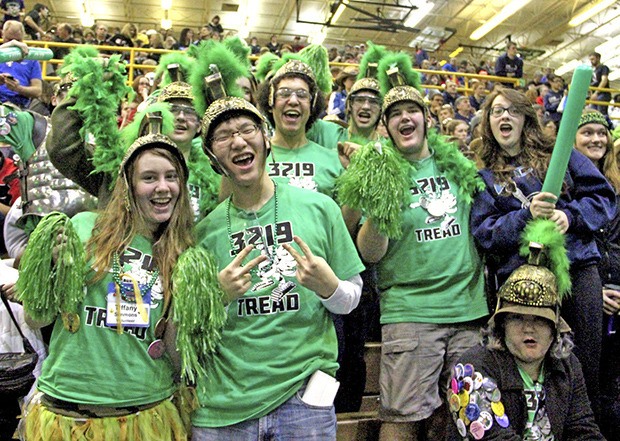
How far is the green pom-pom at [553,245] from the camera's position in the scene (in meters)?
2.57

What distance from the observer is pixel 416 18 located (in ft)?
56.1

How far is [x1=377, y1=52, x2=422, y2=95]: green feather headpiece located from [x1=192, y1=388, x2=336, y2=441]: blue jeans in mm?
1817

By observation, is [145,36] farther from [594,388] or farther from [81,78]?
[594,388]

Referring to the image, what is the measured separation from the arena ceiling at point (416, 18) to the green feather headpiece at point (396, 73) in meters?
13.9

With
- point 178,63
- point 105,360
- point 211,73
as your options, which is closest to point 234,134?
point 211,73

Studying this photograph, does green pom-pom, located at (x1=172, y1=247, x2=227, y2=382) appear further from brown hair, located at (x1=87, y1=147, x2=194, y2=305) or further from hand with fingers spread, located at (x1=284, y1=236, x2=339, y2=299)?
hand with fingers spread, located at (x1=284, y1=236, x2=339, y2=299)

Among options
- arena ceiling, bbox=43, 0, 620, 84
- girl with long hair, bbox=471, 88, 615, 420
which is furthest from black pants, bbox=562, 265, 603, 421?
arena ceiling, bbox=43, 0, 620, 84

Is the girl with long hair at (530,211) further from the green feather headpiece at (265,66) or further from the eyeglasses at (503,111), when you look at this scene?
the green feather headpiece at (265,66)

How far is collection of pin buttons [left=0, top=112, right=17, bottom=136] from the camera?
3099 mm

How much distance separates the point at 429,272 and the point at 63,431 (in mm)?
1586

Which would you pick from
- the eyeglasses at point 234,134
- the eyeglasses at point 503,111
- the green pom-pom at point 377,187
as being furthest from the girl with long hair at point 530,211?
the eyeglasses at point 234,134

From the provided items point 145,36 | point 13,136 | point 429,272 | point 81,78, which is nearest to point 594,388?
point 429,272

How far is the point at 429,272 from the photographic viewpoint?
2.73 m

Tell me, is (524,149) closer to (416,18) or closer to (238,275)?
(238,275)
